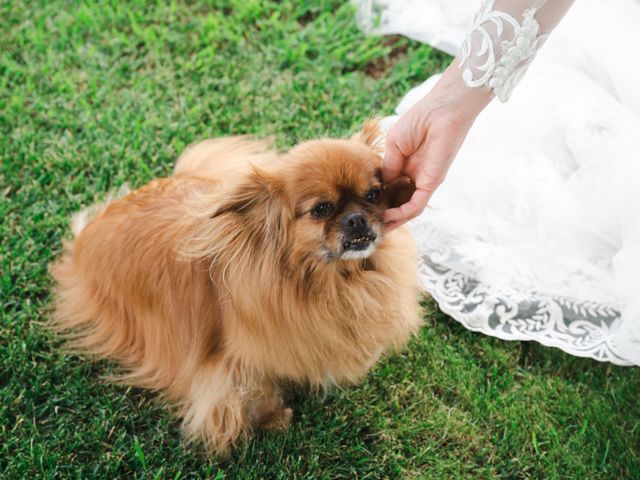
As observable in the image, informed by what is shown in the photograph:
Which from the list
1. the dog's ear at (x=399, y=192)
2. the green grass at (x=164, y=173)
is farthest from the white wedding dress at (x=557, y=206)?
the dog's ear at (x=399, y=192)

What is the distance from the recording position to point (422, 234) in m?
3.04

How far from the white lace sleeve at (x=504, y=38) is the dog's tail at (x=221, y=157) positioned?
1.03 m

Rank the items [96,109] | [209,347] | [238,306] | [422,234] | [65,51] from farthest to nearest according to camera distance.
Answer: [65,51]
[96,109]
[422,234]
[209,347]
[238,306]

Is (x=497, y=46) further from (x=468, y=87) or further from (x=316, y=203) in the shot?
(x=316, y=203)

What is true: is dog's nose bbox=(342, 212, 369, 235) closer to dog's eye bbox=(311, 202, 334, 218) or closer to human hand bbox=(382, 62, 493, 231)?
dog's eye bbox=(311, 202, 334, 218)

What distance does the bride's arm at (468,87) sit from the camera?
6.41 ft

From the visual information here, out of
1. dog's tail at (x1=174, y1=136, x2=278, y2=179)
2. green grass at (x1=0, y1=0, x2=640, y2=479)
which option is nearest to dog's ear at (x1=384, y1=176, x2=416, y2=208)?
dog's tail at (x1=174, y1=136, x2=278, y2=179)

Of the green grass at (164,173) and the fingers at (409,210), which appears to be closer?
the fingers at (409,210)

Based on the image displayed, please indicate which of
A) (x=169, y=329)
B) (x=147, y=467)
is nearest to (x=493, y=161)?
(x=169, y=329)

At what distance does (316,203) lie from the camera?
1.91 meters

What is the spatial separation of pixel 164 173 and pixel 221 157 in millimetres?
647

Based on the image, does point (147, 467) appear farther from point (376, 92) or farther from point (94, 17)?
point (94, 17)

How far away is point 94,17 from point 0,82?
77 cm

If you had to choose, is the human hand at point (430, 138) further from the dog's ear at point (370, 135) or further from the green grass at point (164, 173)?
the green grass at point (164, 173)
